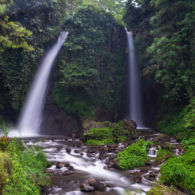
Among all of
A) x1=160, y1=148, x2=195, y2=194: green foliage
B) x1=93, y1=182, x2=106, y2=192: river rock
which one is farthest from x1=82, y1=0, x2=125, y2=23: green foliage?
x1=93, y1=182, x2=106, y2=192: river rock

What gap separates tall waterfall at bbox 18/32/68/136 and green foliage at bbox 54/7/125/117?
3.10ft

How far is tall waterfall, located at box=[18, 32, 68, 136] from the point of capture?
15617mm

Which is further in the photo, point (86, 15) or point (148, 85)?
point (86, 15)

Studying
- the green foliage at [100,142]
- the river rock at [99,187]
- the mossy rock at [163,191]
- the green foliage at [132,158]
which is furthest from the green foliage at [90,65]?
the mossy rock at [163,191]

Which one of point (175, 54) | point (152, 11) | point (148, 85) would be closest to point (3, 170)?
point (175, 54)

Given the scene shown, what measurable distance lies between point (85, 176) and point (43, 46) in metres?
15.4

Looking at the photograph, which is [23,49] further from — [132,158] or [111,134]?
[132,158]

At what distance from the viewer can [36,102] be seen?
16.4m

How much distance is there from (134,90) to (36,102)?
28.9 feet

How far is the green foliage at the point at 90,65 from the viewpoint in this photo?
54.8 ft

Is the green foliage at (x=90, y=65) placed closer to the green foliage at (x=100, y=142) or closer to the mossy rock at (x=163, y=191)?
the green foliage at (x=100, y=142)

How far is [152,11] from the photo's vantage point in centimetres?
1781

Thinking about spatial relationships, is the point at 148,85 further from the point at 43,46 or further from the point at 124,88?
the point at 43,46

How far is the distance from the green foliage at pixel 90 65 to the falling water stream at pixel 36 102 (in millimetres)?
943
